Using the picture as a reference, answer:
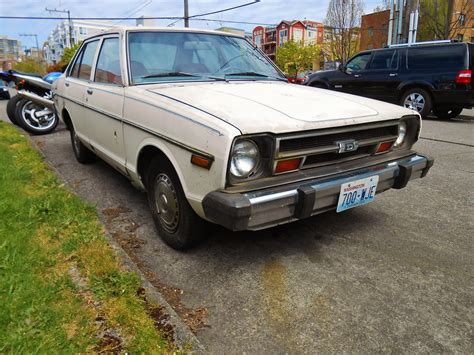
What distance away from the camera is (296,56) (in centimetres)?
5003

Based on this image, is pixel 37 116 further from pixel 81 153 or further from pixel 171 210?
pixel 171 210

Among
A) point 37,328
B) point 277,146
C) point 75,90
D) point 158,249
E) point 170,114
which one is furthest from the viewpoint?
point 75,90

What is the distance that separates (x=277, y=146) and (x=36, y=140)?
6321 mm

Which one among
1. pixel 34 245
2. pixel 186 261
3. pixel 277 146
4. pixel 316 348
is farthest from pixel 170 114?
pixel 316 348

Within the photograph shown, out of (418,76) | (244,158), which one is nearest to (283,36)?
(418,76)

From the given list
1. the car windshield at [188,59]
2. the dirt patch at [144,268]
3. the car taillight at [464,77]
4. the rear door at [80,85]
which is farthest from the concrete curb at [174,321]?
the car taillight at [464,77]

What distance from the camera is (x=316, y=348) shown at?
1.97m

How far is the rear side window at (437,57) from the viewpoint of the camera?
28.7 feet

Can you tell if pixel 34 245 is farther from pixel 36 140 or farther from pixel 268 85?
pixel 36 140

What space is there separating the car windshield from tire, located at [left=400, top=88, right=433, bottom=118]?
22.2 ft

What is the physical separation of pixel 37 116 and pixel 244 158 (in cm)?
693

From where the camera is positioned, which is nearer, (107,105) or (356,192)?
(356,192)

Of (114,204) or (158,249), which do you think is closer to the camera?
(158,249)

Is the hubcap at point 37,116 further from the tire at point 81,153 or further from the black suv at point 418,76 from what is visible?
the black suv at point 418,76
